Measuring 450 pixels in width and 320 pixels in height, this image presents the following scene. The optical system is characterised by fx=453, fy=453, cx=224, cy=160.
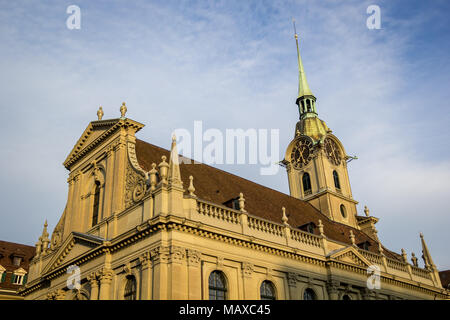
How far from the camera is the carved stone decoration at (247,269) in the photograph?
2350 cm

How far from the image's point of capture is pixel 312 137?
44.5m

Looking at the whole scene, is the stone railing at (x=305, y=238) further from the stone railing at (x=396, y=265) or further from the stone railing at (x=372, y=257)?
the stone railing at (x=396, y=265)

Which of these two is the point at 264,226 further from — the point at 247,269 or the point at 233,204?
the point at 247,269

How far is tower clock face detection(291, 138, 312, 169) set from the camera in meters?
44.2

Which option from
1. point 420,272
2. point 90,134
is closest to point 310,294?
point 420,272

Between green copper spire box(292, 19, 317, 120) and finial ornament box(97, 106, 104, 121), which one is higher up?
green copper spire box(292, 19, 317, 120)

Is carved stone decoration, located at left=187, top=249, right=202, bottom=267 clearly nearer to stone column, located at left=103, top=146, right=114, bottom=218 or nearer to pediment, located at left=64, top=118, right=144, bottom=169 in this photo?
stone column, located at left=103, top=146, right=114, bottom=218

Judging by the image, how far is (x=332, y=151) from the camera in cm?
4488

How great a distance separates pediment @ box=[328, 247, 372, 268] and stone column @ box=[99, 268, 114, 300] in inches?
519

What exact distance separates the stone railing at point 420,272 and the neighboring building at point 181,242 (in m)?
0.12

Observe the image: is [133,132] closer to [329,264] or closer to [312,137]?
[329,264]

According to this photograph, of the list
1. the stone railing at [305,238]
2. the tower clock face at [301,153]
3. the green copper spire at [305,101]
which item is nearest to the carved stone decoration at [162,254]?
the stone railing at [305,238]

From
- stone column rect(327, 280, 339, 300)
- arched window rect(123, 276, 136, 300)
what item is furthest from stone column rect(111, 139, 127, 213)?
stone column rect(327, 280, 339, 300)

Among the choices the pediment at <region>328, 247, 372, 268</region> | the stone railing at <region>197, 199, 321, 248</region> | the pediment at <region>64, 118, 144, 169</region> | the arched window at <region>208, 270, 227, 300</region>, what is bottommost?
the arched window at <region>208, 270, 227, 300</region>
